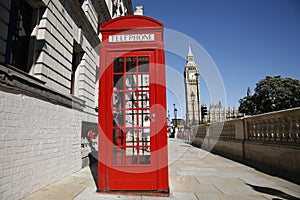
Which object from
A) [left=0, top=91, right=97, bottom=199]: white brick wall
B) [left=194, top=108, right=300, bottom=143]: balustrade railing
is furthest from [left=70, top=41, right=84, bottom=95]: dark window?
[left=194, top=108, right=300, bottom=143]: balustrade railing

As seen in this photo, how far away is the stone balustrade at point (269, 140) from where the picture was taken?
521 cm

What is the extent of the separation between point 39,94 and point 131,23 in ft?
8.15

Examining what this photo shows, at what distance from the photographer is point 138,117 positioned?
4371 millimetres

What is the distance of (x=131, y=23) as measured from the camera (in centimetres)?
429

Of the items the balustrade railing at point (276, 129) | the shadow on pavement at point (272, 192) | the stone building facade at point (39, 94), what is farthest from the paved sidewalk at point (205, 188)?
the balustrade railing at point (276, 129)

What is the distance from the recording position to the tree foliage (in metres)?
39.2

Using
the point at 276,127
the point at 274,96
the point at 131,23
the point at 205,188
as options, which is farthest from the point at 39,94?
the point at 274,96

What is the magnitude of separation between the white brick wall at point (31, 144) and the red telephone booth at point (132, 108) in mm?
1337

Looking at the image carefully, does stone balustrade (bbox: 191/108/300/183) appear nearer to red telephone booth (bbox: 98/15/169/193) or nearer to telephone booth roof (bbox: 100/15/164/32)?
red telephone booth (bbox: 98/15/169/193)

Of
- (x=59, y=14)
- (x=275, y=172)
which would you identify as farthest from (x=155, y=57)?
(x=275, y=172)

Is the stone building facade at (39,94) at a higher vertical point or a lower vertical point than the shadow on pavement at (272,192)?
higher

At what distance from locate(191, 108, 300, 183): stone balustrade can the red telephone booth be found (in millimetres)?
3474

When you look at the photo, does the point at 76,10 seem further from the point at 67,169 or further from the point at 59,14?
the point at 67,169

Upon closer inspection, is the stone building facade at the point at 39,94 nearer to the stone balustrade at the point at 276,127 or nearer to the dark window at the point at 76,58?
the dark window at the point at 76,58
